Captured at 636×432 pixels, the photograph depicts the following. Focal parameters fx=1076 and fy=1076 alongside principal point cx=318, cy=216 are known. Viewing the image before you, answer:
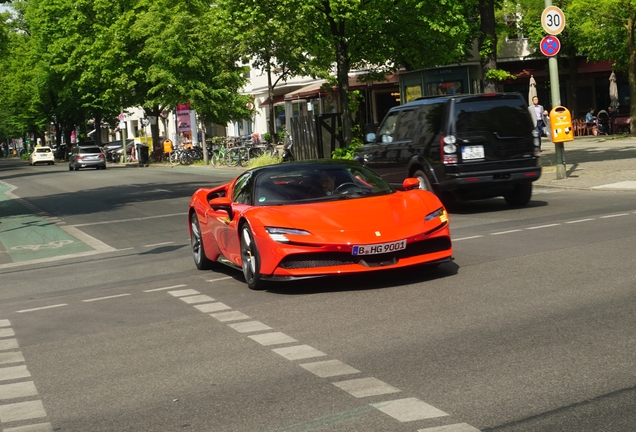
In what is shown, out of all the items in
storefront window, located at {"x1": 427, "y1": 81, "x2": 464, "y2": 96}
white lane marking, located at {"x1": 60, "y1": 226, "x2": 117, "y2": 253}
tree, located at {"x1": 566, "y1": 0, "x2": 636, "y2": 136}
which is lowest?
white lane marking, located at {"x1": 60, "y1": 226, "x2": 117, "y2": 253}

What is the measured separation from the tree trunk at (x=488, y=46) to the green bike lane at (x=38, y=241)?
12535mm

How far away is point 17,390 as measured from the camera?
707 centimetres

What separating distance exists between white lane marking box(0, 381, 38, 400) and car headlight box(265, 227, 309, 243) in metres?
3.41

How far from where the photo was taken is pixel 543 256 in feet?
38.3

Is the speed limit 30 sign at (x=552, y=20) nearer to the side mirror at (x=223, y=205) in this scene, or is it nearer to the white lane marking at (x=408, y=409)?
the side mirror at (x=223, y=205)

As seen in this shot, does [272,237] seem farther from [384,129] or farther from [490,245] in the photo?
[384,129]

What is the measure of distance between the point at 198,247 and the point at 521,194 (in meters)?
7.32

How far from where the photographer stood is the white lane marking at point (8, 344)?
347 inches

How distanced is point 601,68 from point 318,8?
33853 mm

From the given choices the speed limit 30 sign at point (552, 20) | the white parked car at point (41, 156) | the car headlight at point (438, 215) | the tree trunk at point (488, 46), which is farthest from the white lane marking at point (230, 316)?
the white parked car at point (41, 156)

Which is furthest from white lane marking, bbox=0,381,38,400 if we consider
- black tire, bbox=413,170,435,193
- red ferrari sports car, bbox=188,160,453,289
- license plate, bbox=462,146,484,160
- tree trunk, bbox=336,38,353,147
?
tree trunk, bbox=336,38,353,147

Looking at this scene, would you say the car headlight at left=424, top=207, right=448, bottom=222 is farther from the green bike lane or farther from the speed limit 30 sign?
the speed limit 30 sign

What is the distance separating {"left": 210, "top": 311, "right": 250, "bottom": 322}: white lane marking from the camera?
9.19 m

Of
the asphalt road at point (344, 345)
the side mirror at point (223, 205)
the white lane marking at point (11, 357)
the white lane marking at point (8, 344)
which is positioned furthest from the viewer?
the side mirror at point (223, 205)
